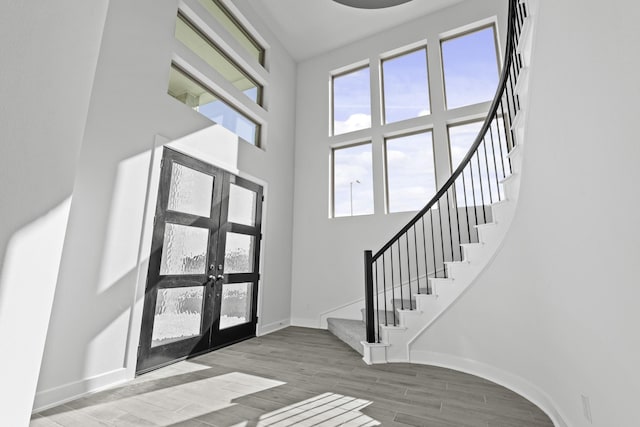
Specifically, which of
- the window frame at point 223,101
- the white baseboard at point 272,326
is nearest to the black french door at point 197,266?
the white baseboard at point 272,326

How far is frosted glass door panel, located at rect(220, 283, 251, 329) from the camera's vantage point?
4.00m

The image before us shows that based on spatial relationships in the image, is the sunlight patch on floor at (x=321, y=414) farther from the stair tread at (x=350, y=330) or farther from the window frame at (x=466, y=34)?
the window frame at (x=466, y=34)

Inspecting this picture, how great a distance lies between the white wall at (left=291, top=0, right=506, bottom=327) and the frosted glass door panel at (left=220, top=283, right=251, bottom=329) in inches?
45.3

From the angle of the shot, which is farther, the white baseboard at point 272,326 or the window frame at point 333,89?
the window frame at point 333,89

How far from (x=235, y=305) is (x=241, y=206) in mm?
1440

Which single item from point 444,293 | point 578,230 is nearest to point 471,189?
point 444,293

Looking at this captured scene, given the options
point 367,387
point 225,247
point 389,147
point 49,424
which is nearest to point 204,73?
point 225,247

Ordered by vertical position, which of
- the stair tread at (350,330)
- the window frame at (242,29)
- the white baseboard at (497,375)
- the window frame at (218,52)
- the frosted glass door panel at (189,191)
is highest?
the window frame at (242,29)

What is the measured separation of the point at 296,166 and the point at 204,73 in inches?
95.9

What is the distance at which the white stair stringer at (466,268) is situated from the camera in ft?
8.41

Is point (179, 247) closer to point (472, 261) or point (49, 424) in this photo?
point (49, 424)

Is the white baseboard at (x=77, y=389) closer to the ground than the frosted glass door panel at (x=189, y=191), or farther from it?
closer to the ground

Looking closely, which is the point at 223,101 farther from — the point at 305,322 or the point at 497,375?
the point at 497,375

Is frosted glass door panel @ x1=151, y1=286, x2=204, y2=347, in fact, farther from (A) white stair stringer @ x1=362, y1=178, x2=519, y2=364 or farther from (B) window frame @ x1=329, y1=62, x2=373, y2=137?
(B) window frame @ x1=329, y1=62, x2=373, y2=137
